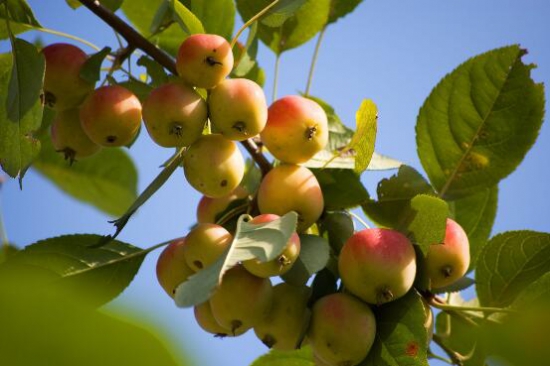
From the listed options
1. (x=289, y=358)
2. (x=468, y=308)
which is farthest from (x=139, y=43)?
(x=468, y=308)

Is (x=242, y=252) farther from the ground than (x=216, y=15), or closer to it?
closer to it

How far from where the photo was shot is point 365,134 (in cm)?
148

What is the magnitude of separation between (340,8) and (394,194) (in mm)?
645

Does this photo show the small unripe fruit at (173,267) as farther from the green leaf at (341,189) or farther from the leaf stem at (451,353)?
the leaf stem at (451,353)

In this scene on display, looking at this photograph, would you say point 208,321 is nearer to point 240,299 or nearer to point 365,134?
point 240,299

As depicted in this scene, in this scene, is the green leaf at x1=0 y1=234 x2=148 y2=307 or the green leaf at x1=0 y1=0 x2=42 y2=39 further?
the green leaf at x1=0 y1=0 x2=42 y2=39

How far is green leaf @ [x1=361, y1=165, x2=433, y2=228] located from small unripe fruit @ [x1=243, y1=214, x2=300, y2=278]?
367 mm

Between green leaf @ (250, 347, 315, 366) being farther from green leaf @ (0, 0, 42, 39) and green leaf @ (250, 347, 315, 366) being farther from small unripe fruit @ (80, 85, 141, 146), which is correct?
green leaf @ (0, 0, 42, 39)

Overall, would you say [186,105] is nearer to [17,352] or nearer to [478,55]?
[478,55]

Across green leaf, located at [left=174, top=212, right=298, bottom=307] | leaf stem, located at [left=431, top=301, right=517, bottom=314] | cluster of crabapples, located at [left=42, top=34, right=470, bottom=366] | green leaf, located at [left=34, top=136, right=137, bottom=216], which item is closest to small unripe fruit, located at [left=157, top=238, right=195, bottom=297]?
cluster of crabapples, located at [left=42, top=34, right=470, bottom=366]

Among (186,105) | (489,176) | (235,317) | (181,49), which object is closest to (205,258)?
(235,317)

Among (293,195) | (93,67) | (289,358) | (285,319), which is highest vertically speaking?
(93,67)

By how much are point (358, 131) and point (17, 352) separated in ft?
4.26

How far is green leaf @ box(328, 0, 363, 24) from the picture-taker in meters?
1.94
